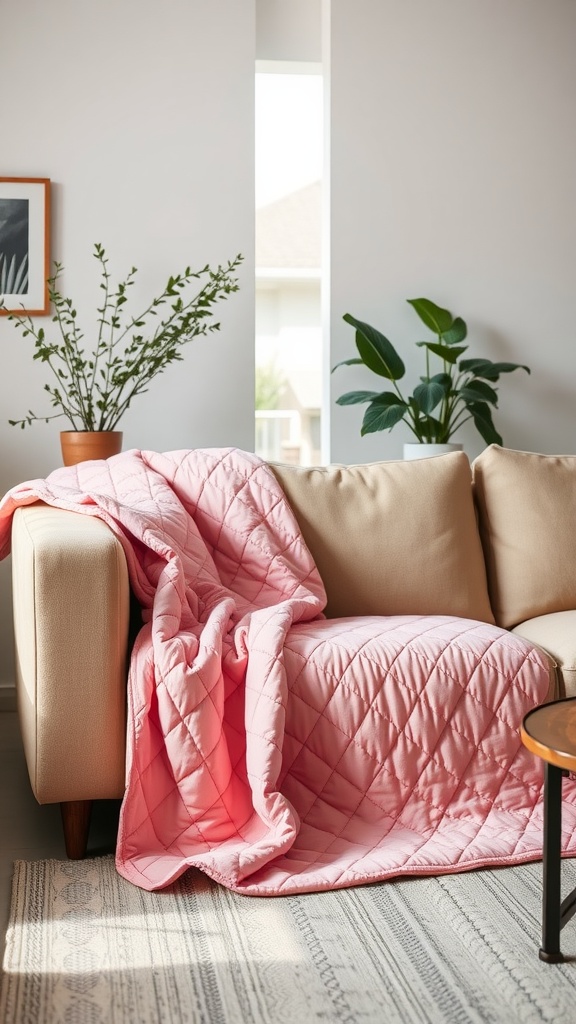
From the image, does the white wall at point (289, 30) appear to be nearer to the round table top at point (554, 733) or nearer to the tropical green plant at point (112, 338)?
the tropical green plant at point (112, 338)

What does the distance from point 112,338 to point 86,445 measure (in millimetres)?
546

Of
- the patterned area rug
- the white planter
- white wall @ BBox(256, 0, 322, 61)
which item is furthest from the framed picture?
the patterned area rug

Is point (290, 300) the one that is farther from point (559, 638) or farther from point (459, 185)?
point (559, 638)

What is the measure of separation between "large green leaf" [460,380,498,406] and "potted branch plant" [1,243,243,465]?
85 cm

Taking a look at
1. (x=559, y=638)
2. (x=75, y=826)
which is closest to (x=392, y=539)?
(x=559, y=638)

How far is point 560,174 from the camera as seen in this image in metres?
3.71

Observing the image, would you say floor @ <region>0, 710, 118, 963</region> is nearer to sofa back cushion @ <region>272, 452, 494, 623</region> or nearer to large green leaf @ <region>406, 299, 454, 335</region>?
sofa back cushion @ <region>272, 452, 494, 623</region>

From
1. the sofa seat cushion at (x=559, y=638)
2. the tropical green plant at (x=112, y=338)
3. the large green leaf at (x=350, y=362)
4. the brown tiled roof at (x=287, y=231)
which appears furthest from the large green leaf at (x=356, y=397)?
the brown tiled roof at (x=287, y=231)

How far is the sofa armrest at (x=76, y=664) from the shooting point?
2012 mm

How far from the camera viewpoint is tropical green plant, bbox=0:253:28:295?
3357mm

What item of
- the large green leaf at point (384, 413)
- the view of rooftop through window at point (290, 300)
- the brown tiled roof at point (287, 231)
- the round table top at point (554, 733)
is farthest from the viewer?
the brown tiled roof at point (287, 231)

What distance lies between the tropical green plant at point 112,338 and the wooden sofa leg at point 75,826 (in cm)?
148

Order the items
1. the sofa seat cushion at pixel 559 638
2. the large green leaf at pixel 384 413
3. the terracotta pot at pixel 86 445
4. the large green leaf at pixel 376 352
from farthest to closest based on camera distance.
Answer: the large green leaf at pixel 376 352, the large green leaf at pixel 384 413, the terracotta pot at pixel 86 445, the sofa seat cushion at pixel 559 638

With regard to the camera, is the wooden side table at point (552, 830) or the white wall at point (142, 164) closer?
the wooden side table at point (552, 830)
